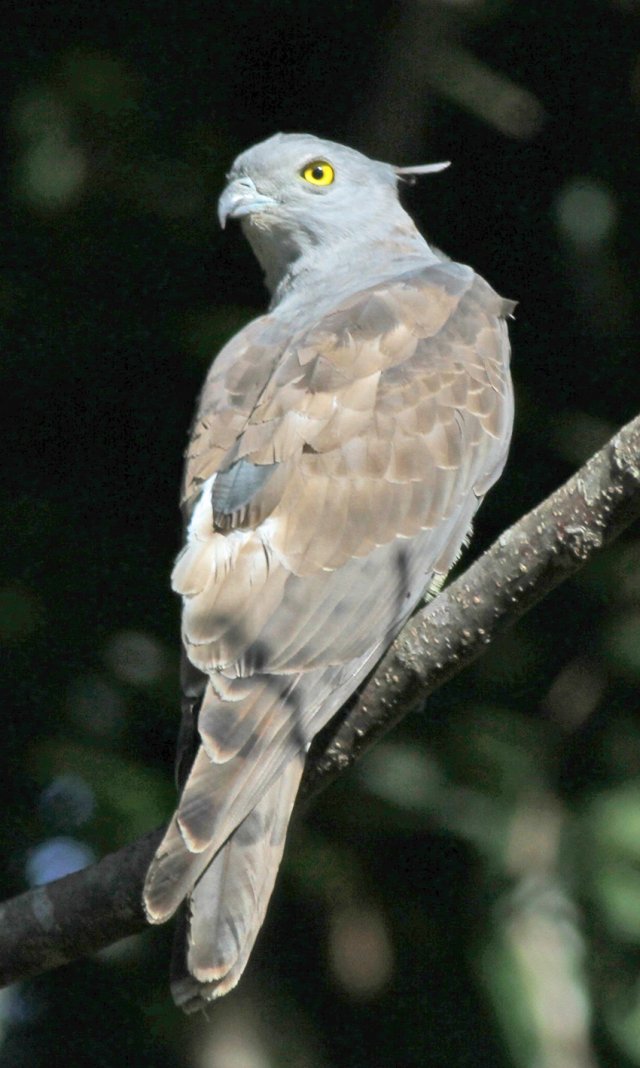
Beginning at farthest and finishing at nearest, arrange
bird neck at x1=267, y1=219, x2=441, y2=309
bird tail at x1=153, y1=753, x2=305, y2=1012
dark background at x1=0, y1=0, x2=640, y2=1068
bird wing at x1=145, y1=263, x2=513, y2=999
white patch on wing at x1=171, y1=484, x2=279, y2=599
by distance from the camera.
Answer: bird neck at x1=267, y1=219, x2=441, y2=309 < dark background at x1=0, y1=0, x2=640, y2=1068 < white patch on wing at x1=171, y1=484, x2=279, y2=599 < bird wing at x1=145, y1=263, x2=513, y2=999 < bird tail at x1=153, y1=753, x2=305, y2=1012

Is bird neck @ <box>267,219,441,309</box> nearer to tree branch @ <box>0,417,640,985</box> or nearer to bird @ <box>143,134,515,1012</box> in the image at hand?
bird @ <box>143,134,515,1012</box>

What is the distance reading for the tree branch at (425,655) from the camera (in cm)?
305

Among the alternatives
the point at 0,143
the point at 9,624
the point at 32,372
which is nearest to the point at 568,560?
the point at 9,624

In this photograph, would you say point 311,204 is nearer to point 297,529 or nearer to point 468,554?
point 468,554

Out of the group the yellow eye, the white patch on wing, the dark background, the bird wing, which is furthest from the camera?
the yellow eye

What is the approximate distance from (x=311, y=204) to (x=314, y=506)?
183 cm

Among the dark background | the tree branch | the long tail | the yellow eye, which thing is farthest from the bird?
the dark background

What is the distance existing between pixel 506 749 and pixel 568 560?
1636mm

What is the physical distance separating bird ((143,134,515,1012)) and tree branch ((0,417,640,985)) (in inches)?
4.6

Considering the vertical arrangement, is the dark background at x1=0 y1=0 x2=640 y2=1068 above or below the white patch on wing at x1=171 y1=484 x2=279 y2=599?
below

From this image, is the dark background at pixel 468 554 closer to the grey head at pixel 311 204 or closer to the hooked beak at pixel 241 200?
the grey head at pixel 311 204

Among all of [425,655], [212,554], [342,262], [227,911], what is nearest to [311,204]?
[342,262]

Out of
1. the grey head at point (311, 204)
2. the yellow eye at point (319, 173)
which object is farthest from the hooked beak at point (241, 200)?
the yellow eye at point (319, 173)

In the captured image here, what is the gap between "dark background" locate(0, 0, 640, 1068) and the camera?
453 centimetres
